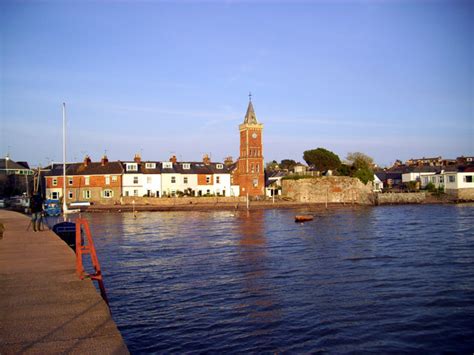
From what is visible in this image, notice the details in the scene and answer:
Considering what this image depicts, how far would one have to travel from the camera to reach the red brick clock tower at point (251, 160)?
78.5 m

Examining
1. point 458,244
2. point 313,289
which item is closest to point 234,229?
point 458,244

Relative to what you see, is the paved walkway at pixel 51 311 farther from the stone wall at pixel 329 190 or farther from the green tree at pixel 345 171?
the green tree at pixel 345 171

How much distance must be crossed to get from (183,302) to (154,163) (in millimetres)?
62691

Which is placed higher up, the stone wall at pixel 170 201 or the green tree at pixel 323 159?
the green tree at pixel 323 159

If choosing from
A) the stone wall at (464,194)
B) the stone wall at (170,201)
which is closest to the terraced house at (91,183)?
the stone wall at (170,201)

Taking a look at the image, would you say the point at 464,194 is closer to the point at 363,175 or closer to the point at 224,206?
the point at 363,175

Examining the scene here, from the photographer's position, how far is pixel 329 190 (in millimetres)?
81438

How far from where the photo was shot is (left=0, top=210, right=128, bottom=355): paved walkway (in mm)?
7496

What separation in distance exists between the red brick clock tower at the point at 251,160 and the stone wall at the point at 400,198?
66.1 feet

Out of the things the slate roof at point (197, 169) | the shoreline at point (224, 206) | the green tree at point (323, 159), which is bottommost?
the shoreline at point (224, 206)

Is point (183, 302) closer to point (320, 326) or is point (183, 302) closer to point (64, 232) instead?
point (320, 326)

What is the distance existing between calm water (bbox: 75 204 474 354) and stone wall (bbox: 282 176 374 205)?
4754 cm

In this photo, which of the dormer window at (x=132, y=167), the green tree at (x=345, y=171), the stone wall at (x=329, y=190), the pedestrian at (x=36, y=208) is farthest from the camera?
the green tree at (x=345, y=171)

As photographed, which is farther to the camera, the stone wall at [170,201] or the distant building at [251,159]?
the distant building at [251,159]
